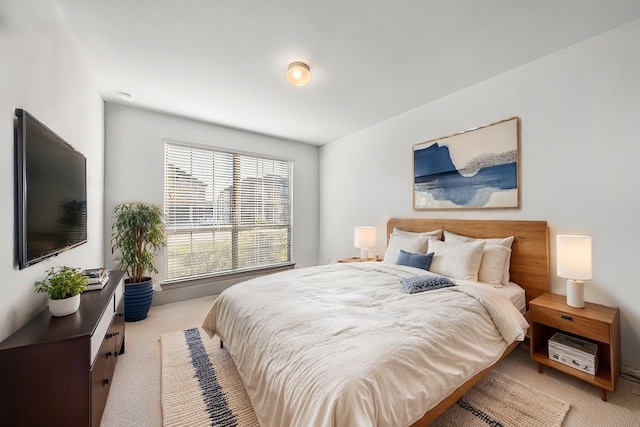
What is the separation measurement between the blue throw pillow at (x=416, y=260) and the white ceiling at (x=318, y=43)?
73.6 inches

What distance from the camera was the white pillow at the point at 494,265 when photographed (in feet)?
7.95

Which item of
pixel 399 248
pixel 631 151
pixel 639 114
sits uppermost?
pixel 639 114

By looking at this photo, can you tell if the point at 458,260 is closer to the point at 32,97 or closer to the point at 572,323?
the point at 572,323

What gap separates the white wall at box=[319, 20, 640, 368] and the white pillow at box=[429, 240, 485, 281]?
0.49m

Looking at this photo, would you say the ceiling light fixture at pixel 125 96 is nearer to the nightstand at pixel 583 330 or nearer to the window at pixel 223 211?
the window at pixel 223 211

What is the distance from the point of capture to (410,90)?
117 inches

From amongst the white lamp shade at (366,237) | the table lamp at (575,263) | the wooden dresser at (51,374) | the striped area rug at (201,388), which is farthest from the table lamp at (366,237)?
the wooden dresser at (51,374)

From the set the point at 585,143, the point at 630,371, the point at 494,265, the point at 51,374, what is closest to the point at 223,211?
the point at 51,374

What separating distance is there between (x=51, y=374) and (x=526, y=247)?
3.43 metres

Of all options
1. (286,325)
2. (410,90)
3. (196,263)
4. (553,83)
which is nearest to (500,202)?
(553,83)

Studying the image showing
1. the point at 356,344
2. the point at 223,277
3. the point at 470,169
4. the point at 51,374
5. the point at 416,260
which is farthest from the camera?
the point at 223,277

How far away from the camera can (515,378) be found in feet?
6.50

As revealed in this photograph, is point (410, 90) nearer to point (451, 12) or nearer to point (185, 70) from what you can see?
point (451, 12)

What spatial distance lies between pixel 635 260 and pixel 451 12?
7.43ft
